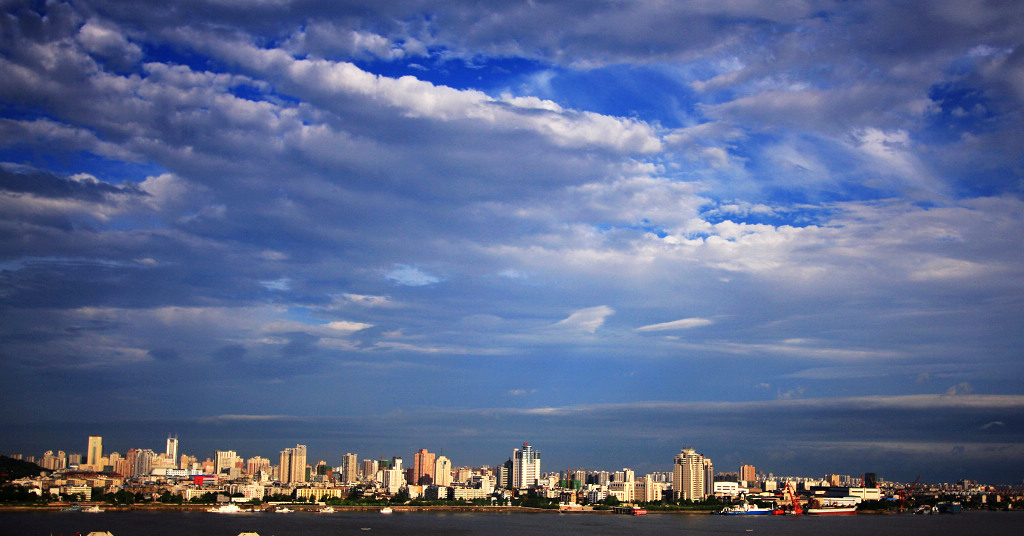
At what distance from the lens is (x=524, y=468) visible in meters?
102

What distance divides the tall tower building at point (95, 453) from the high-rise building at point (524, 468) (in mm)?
64874

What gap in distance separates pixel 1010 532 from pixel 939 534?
513 centimetres

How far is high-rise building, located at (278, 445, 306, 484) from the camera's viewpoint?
356ft

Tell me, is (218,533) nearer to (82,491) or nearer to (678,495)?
(82,491)

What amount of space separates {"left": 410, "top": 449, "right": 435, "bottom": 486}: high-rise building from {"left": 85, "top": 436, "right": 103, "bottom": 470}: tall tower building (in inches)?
1890

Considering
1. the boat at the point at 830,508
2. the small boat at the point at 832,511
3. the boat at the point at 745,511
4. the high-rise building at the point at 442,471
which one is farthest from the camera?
the high-rise building at the point at 442,471

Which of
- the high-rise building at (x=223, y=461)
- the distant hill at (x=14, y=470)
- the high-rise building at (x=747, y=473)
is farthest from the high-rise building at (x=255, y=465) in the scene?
the high-rise building at (x=747, y=473)

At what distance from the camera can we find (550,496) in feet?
290

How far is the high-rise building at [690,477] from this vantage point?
287ft

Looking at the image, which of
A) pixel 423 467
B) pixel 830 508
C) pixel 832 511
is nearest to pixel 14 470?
pixel 423 467

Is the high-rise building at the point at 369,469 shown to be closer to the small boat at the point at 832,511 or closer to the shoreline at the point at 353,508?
the shoreline at the point at 353,508

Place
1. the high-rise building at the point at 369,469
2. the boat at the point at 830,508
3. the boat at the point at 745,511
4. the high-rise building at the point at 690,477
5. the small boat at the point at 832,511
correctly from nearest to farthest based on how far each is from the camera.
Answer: the boat at the point at 745,511, the small boat at the point at 832,511, the boat at the point at 830,508, the high-rise building at the point at 690,477, the high-rise building at the point at 369,469

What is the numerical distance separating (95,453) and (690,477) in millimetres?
90050

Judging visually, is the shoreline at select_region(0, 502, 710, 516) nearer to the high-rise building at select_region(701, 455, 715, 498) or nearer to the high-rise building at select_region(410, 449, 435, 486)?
the high-rise building at select_region(701, 455, 715, 498)
